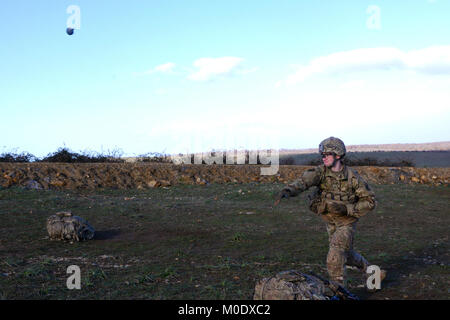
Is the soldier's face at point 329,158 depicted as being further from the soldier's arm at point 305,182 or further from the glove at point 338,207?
the glove at point 338,207

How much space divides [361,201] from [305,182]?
0.70 metres

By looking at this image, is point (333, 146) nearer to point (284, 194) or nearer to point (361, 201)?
point (361, 201)

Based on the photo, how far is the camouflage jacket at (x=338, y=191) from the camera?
593 cm

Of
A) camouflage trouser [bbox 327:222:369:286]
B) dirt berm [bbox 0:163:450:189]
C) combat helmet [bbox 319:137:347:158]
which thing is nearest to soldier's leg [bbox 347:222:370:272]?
camouflage trouser [bbox 327:222:369:286]

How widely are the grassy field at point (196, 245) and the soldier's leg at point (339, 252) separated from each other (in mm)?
412

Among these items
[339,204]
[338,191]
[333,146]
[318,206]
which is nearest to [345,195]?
[338,191]

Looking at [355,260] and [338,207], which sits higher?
[338,207]

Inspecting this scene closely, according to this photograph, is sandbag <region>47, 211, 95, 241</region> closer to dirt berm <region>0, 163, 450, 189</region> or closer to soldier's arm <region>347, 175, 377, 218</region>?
soldier's arm <region>347, 175, 377, 218</region>

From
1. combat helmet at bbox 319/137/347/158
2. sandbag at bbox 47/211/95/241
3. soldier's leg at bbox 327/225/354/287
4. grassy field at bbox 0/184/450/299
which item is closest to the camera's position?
soldier's leg at bbox 327/225/354/287

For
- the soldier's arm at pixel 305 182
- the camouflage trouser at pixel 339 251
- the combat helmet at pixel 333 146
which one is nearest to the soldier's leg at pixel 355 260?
the camouflage trouser at pixel 339 251

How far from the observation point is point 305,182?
6.05 meters

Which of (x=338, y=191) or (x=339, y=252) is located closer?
(x=339, y=252)

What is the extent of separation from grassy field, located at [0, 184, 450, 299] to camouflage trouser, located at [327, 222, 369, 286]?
0.40m

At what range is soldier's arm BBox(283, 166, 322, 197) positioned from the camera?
5.89 meters
